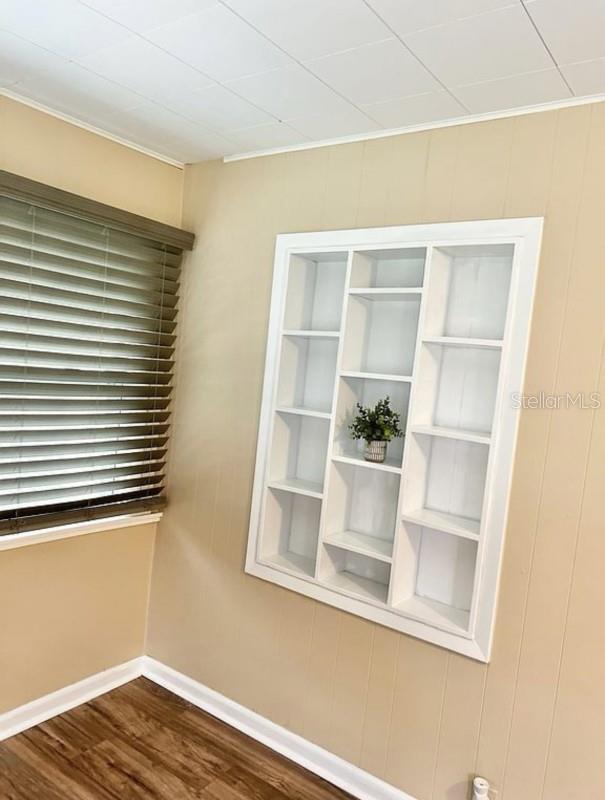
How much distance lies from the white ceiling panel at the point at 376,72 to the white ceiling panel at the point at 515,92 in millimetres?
130

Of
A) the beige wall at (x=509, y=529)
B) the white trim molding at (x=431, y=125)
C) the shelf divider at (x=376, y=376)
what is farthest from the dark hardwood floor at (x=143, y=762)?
the white trim molding at (x=431, y=125)

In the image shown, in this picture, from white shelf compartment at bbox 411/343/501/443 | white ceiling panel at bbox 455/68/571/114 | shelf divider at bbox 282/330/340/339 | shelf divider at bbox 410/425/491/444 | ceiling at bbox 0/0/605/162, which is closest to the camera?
ceiling at bbox 0/0/605/162

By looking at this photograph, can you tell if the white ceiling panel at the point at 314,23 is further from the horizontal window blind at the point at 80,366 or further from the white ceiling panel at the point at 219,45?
the horizontal window blind at the point at 80,366

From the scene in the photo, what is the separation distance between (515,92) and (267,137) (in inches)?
37.6

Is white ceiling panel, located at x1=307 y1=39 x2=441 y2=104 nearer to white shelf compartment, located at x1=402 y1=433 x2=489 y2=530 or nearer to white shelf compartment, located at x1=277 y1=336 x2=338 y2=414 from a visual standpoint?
white shelf compartment, located at x1=277 y1=336 x2=338 y2=414

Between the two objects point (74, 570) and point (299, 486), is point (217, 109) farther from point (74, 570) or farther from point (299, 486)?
point (74, 570)

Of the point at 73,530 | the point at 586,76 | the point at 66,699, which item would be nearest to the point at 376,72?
the point at 586,76

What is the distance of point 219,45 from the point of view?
168cm

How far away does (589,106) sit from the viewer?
1787 millimetres

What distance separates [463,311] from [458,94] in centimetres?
68

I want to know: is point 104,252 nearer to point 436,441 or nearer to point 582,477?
point 436,441

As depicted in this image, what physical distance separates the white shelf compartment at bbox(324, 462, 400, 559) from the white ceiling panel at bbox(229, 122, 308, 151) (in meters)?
1.27

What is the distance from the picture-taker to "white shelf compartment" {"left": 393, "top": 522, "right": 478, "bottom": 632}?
2.07 meters

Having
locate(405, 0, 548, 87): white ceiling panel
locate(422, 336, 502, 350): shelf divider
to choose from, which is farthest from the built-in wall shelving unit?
locate(405, 0, 548, 87): white ceiling panel
